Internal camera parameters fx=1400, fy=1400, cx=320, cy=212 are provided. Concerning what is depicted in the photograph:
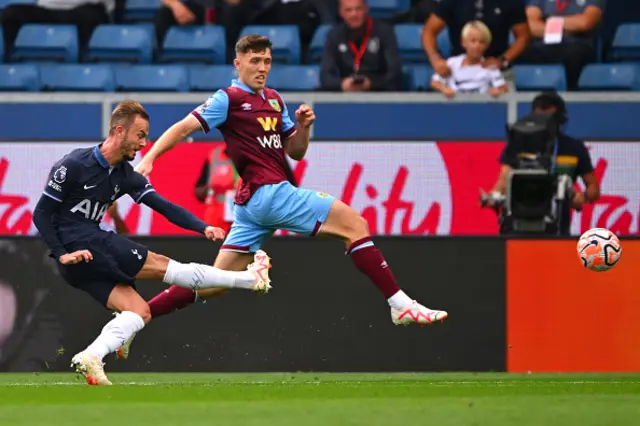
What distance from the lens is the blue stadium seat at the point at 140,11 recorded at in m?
16.2

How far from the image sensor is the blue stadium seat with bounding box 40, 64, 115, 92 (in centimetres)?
1455

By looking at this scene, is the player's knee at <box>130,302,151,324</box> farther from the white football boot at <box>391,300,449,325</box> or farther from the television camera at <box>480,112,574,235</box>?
the television camera at <box>480,112,574,235</box>

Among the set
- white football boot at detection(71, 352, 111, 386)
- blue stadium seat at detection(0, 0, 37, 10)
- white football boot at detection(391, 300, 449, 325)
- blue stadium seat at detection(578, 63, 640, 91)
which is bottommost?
white football boot at detection(71, 352, 111, 386)

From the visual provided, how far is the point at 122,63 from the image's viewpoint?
15.1m

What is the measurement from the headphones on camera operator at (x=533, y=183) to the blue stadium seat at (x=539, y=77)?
206cm

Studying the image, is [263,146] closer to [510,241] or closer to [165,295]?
[165,295]

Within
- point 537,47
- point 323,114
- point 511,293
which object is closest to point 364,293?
point 511,293

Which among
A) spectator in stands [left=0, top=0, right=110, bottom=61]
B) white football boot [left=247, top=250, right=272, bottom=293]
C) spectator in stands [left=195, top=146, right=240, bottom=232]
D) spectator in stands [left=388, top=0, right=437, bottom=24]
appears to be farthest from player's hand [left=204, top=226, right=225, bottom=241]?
spectator in stands [left=0, top=0, right=110, bottom=61]

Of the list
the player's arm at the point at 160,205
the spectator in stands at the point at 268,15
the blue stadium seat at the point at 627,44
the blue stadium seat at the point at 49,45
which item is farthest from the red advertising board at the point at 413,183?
the player's arm at the point at 160,205

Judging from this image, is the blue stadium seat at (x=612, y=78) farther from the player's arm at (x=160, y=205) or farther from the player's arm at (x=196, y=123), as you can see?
the player's arm at (x=160, y=205)

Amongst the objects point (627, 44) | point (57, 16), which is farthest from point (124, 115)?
point (627, 44)

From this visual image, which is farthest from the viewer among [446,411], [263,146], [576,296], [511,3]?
[511,3]

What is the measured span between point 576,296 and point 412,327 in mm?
1250

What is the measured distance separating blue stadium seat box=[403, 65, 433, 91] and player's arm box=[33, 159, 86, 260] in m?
6.48
